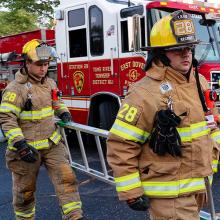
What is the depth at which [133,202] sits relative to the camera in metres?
2.27

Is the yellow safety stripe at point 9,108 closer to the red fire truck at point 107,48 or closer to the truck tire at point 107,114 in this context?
the red fire truck at point 107,48

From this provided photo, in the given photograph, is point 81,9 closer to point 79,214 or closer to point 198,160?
point 79,214

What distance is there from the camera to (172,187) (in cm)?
229

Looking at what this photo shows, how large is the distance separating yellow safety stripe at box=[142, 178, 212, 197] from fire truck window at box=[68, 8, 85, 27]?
5.17 metres

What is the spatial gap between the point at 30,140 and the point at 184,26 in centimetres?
191

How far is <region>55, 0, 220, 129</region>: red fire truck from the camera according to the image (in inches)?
239

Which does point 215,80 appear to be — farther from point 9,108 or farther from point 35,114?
point 9,108

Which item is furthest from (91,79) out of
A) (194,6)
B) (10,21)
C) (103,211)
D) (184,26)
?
(10,21)

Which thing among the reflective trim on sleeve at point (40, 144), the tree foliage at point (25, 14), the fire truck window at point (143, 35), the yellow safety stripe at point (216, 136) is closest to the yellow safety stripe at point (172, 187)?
A: the yellow safety stripe at point (216, 136)

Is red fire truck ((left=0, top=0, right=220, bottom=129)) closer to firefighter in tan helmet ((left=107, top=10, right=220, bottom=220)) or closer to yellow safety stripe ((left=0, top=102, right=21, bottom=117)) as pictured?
yellow safety stripe ((left=0, top=102, right=21, bottom=117))

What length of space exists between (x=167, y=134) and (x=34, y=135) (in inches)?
70.4

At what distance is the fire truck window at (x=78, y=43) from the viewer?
7.19m

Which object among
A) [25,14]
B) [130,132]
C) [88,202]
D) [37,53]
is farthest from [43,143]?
[25,14]

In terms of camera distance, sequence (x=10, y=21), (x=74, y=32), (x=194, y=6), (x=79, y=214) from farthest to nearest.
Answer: (x=10, y=21) < (x=74, y=32) < (x=194, y=6) < (x=79, y=214)
